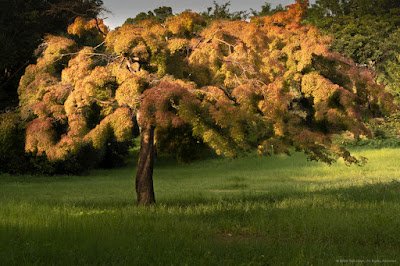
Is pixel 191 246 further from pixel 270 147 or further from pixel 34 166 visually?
pixel 34 166

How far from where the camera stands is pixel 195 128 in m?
10.0

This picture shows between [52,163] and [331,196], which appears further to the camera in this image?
[52,163]

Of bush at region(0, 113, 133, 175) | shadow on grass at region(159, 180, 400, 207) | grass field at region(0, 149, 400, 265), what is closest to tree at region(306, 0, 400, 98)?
bush at region(0, 113, 133, 175)

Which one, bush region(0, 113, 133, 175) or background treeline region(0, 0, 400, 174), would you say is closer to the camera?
background treeline region(0, 0, 400, 174)

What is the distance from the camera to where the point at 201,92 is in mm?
10484

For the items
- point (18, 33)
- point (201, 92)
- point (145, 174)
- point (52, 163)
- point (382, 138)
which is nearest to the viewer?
point (201, 92)

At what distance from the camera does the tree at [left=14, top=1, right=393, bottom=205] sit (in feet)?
33.4

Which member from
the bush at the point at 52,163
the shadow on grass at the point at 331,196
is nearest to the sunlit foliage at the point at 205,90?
the shadow on grass at the point at 331,196

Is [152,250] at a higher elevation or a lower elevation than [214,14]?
lower

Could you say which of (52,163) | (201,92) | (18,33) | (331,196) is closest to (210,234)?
(201,92)

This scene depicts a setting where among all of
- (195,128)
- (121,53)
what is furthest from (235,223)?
(121,53)

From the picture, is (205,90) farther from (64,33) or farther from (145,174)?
(64,33)

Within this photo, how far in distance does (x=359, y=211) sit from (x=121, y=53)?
738 cm

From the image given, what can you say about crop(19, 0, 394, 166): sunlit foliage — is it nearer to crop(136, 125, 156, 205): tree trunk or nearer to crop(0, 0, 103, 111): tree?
crop(136, 125, 156, 205): tree trunk
